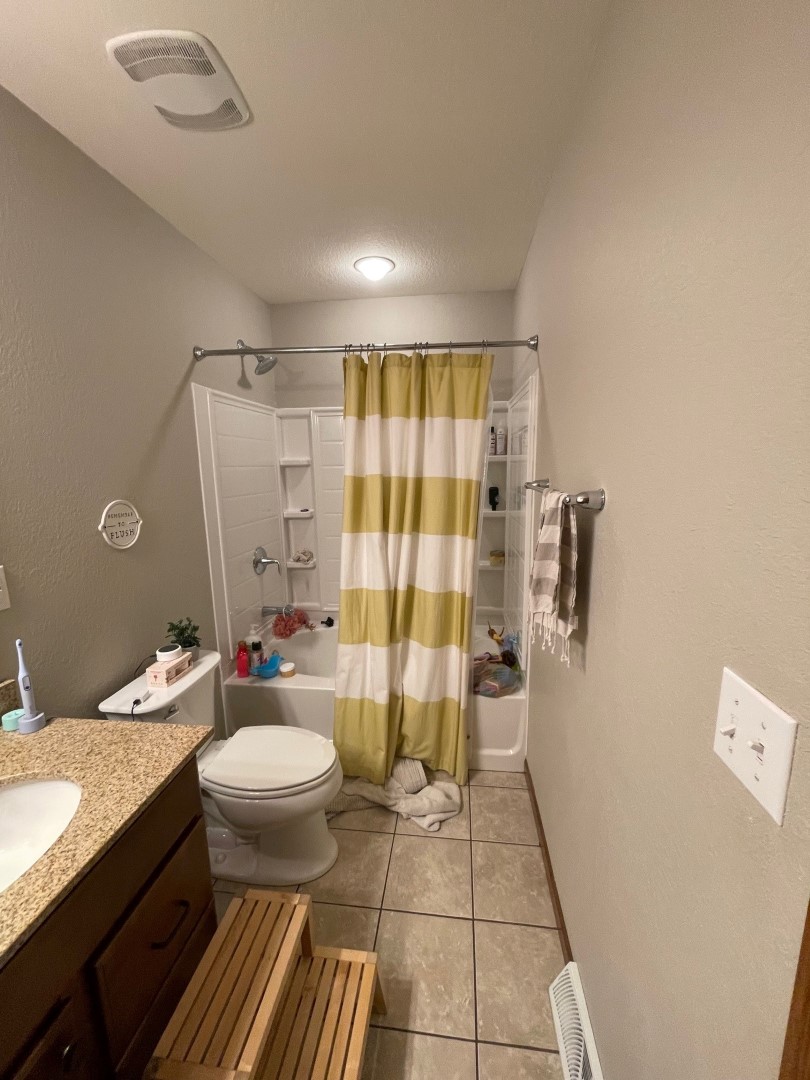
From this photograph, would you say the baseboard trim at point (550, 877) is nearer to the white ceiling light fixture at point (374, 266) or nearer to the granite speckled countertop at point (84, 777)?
the granite speckled countertop at point (84, 777)

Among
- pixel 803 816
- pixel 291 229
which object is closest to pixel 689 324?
pixel 803 816

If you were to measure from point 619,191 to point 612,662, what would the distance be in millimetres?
980

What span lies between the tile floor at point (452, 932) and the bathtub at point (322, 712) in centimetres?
19

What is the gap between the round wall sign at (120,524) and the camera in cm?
143

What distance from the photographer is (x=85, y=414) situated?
1.36 meters

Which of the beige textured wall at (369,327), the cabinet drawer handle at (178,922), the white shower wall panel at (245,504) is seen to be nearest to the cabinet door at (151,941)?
the cabinet drawer handle at (178,922)

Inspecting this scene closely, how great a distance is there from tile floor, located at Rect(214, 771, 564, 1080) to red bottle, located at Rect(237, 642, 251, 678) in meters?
0.82

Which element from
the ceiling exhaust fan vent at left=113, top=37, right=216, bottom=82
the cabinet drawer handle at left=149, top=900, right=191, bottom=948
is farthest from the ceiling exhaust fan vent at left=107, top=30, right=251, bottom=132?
the cabinet drawer handle at left=149, top=900, right=191, bottom=948

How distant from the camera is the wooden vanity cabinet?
2.01 ft

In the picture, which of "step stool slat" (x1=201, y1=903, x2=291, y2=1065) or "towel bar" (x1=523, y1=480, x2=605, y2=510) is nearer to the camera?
"step stool slat" (x1=201, y1=903, x2=291, y2=1065)

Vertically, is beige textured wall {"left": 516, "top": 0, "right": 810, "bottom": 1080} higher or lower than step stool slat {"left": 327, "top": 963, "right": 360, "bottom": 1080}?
higher

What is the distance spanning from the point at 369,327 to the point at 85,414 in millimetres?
1776

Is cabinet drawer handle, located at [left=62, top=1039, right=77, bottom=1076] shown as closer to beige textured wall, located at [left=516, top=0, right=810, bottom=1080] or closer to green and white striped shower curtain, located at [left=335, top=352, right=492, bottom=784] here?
beige textured wall, located at [left=516, top=0, right=810, bottom=1080]

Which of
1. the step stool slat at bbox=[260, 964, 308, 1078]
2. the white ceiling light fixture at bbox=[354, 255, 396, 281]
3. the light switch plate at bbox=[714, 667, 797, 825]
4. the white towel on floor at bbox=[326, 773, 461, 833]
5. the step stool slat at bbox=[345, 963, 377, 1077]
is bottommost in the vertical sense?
the white towel on floor at bbox=[326, 773, 461, 833]
